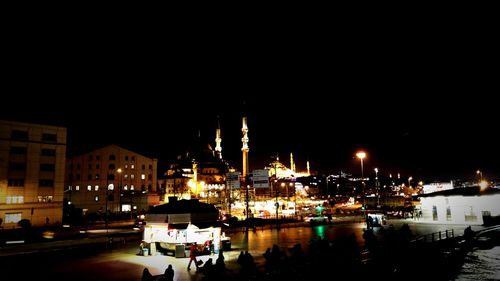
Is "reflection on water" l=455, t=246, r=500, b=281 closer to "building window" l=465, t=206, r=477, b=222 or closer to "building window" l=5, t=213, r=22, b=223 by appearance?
"building window" l=465, t=206, r=477, b=222

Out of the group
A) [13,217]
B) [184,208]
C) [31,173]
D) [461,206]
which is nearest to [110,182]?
[31,173]

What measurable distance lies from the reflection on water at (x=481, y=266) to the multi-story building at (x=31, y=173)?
4997cm

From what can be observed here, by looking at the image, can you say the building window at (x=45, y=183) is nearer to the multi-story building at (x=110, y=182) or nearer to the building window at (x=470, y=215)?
the multi-story building at (x=110, y=182)

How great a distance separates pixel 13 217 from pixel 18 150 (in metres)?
9.18

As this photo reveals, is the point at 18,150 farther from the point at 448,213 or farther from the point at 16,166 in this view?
the point at 448,213

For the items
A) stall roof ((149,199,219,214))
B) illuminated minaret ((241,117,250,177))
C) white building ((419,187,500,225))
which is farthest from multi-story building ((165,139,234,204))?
stall roof ((149,199,219,214))

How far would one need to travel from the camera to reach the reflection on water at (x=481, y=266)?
717 inches

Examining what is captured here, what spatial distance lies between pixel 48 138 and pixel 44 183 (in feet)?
21.6

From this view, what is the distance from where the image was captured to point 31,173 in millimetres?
51625

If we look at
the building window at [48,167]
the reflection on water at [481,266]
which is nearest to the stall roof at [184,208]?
the reflection on water at [481,266]

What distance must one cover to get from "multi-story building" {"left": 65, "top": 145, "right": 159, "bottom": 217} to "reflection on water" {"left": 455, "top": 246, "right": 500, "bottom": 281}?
5933 centimetres

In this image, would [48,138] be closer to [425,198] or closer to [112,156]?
[112,156]

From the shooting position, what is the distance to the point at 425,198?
45.0 m

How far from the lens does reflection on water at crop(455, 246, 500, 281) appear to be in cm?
1821
